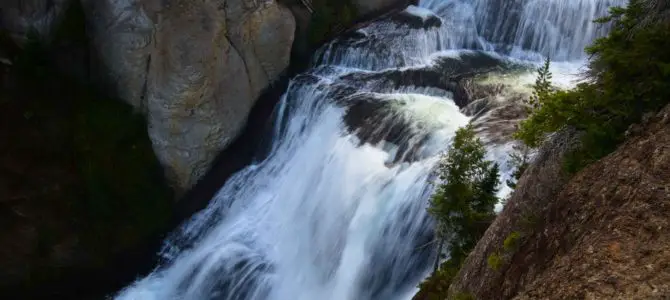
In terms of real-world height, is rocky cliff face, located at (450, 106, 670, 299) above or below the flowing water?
above

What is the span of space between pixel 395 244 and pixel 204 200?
33.7ft

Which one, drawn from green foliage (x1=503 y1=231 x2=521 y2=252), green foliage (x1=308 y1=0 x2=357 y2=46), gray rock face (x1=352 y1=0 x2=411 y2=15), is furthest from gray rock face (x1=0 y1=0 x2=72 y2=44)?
green foliage (x1=503 y1=231 x2=521 y2=252)

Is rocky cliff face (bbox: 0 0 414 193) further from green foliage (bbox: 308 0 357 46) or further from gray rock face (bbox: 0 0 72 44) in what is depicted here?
green foliage (bbox: 308 0 357 46)

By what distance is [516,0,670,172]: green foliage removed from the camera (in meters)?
7.16

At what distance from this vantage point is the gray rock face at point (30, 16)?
20.4m

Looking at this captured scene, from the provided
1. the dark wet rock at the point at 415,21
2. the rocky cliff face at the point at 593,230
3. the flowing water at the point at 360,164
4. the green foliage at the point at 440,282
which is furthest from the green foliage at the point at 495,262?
the dark wet rock at the point at 415,21

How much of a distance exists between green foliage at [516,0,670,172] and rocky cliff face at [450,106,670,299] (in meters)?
0.29

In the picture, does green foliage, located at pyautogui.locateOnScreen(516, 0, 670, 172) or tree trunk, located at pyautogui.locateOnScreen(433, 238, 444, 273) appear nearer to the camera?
green foliage, located at pyautogui.locateOnScreen(516, 0, 670, 172)

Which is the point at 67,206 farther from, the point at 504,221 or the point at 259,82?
the point at 504,221

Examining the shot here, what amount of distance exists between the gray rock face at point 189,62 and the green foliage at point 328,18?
1.88m

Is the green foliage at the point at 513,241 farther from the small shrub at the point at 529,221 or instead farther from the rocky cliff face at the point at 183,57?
the rocky cliff face at the point at 183,57

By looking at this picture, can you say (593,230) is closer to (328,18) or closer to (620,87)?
(620,87)

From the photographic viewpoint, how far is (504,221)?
9.14 metres

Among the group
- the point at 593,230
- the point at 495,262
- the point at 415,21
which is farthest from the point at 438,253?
the point at 415,21
